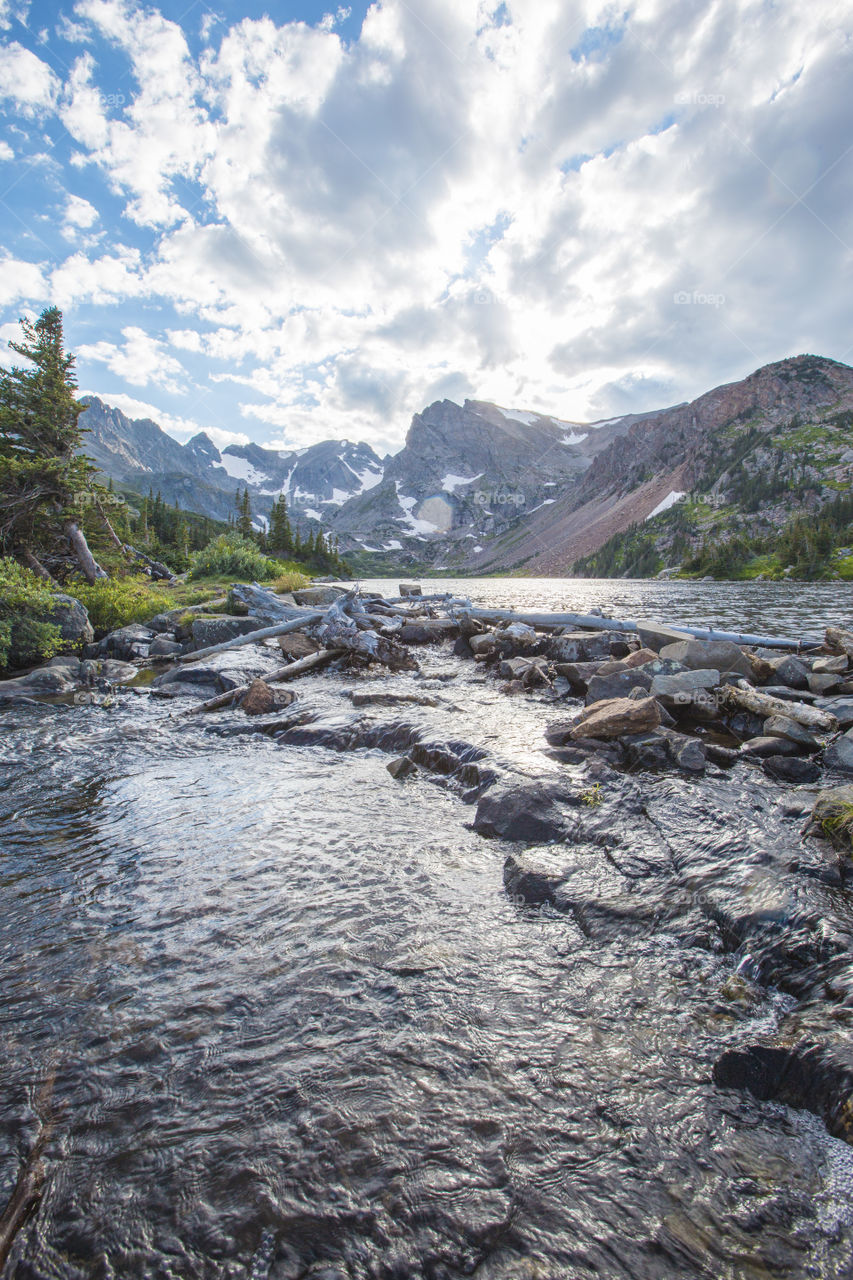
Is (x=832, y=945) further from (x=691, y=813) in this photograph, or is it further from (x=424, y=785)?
(x=424, y=785)

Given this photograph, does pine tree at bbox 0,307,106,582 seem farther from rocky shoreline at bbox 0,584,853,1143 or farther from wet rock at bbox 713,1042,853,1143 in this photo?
wet rock at bbox 713,1042,853,1143

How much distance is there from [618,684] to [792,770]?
421 centimetres

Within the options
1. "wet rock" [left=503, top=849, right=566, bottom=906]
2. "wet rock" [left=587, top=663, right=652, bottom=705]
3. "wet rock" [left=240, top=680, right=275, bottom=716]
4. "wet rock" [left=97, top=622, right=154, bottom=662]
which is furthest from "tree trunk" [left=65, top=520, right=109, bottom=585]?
"wet rock" [left=503, top=849, right=566, bottom=906]

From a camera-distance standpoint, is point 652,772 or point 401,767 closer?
point 652,772

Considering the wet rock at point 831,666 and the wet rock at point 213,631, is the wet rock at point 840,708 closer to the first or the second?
the wet rock at point 831,666

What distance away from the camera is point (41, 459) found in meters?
24.6

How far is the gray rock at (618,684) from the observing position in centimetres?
1166

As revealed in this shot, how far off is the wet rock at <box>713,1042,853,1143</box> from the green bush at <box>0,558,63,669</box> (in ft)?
65.1

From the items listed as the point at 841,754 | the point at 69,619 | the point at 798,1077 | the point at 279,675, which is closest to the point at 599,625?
the point at 841,754

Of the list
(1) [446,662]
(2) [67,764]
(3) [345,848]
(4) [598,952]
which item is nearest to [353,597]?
(1) [446,662]

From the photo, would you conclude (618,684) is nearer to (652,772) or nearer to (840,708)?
(652,772)

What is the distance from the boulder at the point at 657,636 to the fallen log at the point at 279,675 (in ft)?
33.9

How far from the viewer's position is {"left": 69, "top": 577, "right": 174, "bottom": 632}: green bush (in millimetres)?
22166

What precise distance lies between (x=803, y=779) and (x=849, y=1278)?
6.86 metres
